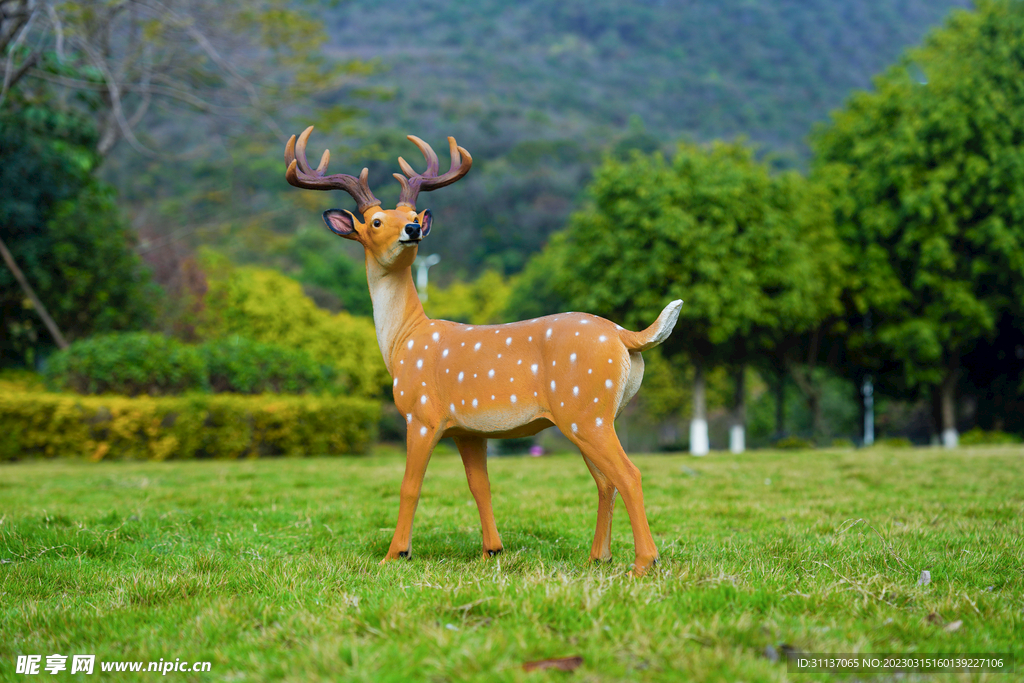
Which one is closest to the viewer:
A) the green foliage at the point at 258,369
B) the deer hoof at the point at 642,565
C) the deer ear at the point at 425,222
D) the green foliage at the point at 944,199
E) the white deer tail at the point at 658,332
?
the deer hoof at the point at 642,565

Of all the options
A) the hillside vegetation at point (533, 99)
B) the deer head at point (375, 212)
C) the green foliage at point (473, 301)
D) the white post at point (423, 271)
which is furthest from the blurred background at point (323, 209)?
the green foliage at point (473, 301)

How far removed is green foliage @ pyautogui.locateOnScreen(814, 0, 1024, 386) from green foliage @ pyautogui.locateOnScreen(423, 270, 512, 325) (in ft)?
88.7

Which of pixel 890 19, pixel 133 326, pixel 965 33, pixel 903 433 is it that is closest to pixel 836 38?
pixel 890 19

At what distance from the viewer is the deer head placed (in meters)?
5.02

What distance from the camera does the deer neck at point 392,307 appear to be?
5.25 metres

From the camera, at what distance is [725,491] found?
27.1ft

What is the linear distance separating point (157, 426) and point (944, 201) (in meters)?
20.3

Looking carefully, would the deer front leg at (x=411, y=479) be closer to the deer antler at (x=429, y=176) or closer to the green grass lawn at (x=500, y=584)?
the green grass lawn at (x=500, y=584)

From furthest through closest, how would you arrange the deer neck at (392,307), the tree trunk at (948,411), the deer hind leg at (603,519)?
the tree trunk at (948,411) < the deer neck at (392,307) < the deer hind leg at (603,519)

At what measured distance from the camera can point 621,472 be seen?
13.8 feet

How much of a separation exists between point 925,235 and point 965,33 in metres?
6.41

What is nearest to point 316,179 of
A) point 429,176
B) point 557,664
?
point 429,176

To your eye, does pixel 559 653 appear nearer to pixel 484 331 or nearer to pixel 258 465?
pixel 484 331

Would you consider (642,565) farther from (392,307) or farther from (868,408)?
(868,408)
